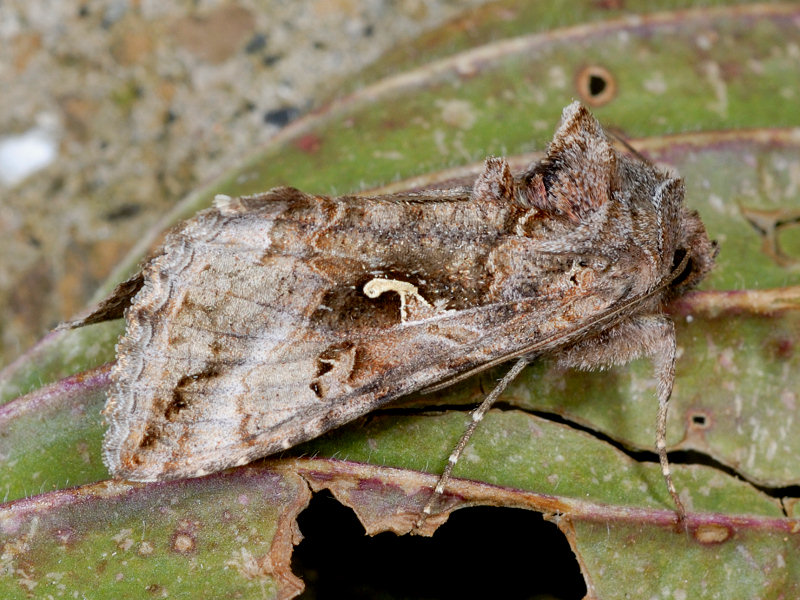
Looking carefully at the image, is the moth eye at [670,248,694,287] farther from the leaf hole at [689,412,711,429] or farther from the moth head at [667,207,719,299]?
the leaf hole at [689,412,711,429]

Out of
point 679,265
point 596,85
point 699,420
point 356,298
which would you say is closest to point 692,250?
point 679,265

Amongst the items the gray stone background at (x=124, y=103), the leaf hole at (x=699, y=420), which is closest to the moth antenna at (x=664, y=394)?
the leaf hole at (x=699, y=420)

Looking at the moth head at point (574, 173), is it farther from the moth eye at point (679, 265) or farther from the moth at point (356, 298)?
the moth eye at point (679, 265)

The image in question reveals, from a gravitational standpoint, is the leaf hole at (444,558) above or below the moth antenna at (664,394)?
below

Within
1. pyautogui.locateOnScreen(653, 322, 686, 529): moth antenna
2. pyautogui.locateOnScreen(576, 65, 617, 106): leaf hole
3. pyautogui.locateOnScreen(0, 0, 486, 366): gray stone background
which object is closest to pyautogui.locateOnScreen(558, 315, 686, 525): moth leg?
pyautogui.locateOnScreen(653, 322, 686, 529): moth antenna

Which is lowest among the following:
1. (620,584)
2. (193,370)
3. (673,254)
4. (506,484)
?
(620,584)

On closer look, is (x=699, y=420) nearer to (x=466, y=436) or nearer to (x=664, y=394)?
(x=664, y=394)

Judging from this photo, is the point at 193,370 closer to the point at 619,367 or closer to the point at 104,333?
the point at 104,333

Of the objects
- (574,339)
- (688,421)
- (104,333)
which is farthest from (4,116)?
(688,421)
